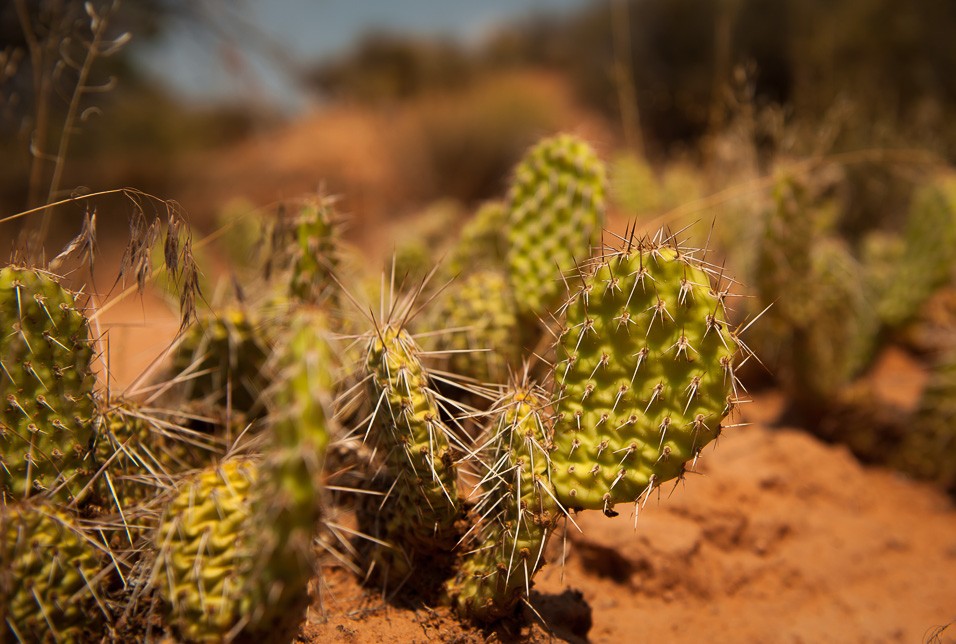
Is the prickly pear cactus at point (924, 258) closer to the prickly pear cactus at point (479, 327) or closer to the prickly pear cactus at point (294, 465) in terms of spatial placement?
the prickly pear cactus at point (479, 327)

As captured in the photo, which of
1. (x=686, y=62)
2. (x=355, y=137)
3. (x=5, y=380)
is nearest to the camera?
(x=5, y=380)

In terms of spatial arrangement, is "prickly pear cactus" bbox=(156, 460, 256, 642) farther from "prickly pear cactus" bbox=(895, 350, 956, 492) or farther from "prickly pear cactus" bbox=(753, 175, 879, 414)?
"prickly pear cactus" bbox=(895, 350, 956, 492)

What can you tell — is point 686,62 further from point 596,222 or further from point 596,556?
point 596,556

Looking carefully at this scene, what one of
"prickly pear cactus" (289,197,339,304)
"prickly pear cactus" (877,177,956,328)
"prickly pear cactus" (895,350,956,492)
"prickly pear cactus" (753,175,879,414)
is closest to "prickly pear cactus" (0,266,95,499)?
"prickly pear cactus" (289,197,339,304)

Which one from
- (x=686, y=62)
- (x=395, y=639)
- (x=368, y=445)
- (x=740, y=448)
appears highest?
(x=686, y=62)

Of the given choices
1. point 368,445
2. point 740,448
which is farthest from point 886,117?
point 368,445

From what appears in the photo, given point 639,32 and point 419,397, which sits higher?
point 639,32
